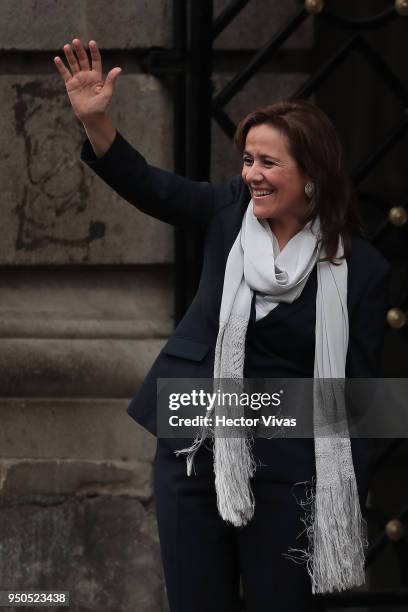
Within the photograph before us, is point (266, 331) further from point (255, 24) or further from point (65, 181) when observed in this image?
point (255, 24)

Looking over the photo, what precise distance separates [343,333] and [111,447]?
4.69ft

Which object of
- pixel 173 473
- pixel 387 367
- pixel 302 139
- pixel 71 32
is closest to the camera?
pixel 302 139

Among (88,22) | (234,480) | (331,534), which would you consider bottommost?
(331,534)

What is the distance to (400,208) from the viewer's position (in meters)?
3.75

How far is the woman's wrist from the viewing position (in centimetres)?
265

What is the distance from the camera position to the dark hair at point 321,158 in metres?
2.64

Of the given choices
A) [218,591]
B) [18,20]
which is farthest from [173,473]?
[18,20]

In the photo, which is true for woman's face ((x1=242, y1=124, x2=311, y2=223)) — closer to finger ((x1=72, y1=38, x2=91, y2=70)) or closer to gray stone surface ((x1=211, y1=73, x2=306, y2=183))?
finger ((x1=72, y1=38, x2=91, y2=70))

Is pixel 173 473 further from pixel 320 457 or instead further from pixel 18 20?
pixel 18 20

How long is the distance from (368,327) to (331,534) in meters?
0.53

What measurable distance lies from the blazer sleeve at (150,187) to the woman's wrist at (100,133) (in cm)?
1

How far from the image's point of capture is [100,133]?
266 cm

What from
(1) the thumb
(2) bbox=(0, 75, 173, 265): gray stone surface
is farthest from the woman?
(2) bbox=(0, 75, 173, 265): gray stone surface

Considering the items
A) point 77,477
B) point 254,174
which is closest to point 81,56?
point 254,174
